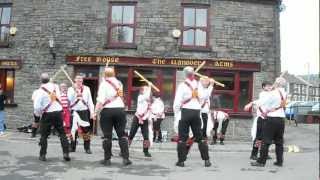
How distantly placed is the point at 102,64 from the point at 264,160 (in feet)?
37.0

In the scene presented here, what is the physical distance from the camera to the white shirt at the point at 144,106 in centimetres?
1438

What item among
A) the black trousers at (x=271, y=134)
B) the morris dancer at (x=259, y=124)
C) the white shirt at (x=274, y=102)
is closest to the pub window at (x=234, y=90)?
the morris dancer at (x=259, y=124)

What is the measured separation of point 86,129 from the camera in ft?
46.2

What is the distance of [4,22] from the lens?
24531mm

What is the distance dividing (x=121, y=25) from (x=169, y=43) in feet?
6.64

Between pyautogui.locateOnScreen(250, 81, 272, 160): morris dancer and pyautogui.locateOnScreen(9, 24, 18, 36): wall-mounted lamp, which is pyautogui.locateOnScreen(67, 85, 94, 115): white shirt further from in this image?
pyautogui.locateOnScreen(9, 24, 18, 36): wall-mounted lamp

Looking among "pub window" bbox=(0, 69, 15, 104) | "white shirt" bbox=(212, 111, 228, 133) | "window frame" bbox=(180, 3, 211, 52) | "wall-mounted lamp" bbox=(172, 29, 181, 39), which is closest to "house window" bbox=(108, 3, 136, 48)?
"wall-mounted lamp" bbox=(172, 29, 181, 39)

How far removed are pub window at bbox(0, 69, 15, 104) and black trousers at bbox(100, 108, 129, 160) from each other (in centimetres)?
1279

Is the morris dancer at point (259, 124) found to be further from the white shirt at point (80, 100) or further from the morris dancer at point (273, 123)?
the white shirt at point (80, 100)

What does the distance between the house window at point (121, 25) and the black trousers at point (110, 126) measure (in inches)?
430

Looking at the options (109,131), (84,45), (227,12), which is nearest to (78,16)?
(84,45)

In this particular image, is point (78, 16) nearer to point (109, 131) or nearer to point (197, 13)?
point (197, 13)

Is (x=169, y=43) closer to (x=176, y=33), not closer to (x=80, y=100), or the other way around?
(x=176, y=33)

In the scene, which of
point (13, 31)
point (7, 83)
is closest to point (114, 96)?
point (13, 31)
